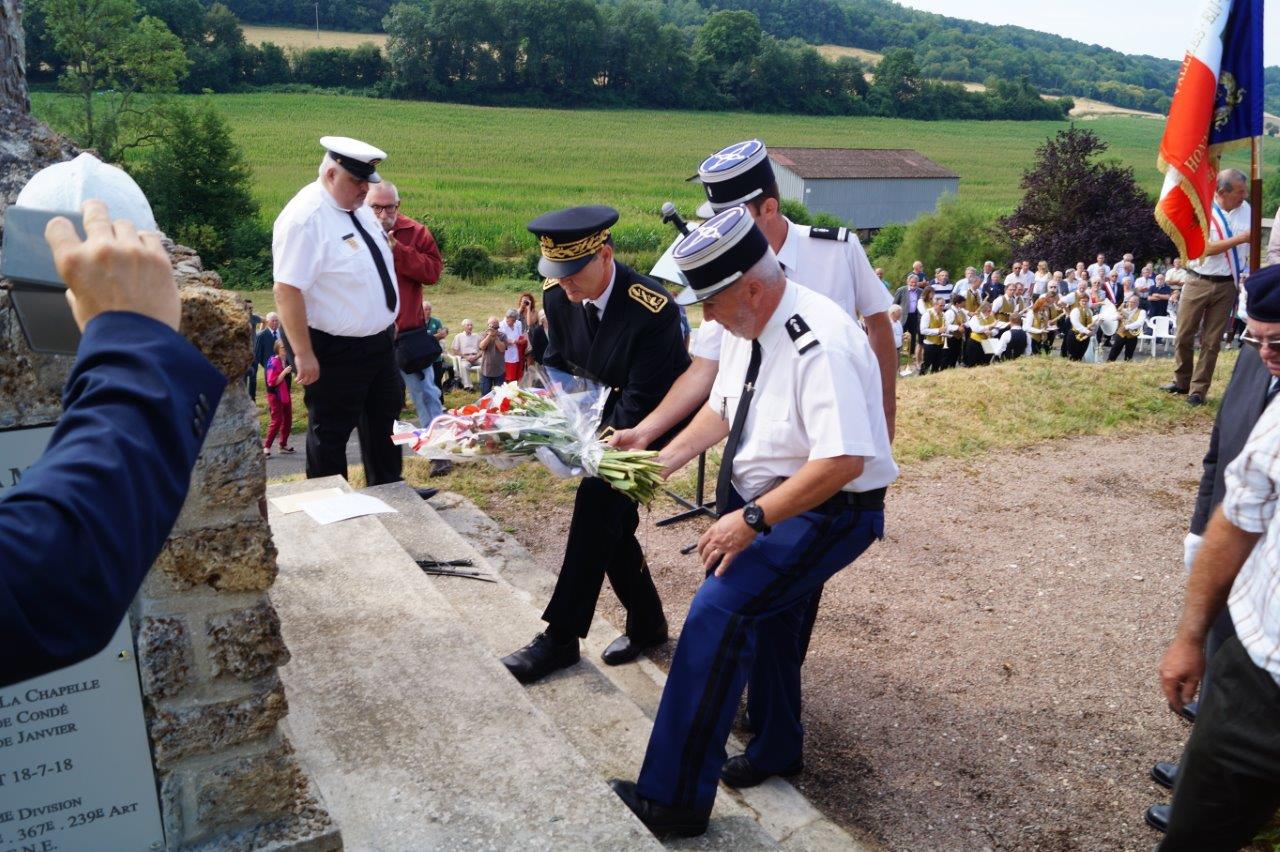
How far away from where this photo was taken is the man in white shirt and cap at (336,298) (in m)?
5.14

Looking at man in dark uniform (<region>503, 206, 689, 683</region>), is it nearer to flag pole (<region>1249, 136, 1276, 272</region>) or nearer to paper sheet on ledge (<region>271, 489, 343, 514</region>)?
paper sheet on ledge (<region>271, 489, 343, 514</region>)

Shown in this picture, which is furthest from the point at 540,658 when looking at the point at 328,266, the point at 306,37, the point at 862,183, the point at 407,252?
the point at 306,37

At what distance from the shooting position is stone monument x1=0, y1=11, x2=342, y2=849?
7.60 ft

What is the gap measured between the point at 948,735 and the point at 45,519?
3823 mm

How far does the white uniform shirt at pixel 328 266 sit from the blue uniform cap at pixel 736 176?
198cm

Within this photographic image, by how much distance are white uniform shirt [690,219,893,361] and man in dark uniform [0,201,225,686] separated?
333 cm

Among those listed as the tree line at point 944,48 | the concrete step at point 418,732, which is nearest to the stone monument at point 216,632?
the concrete step at point 418,732

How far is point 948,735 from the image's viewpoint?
419 cm

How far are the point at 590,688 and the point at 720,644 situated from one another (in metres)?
1.15

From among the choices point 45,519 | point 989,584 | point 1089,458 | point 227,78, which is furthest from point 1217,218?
point 227,78

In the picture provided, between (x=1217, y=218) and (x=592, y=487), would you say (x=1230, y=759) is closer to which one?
(x=592, y=487)

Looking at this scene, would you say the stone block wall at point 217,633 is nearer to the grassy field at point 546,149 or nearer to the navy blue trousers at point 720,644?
the navy blue trousers at point 720,644

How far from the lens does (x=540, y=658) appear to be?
13.9ft

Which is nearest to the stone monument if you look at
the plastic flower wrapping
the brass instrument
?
the plastic flower wrapping
